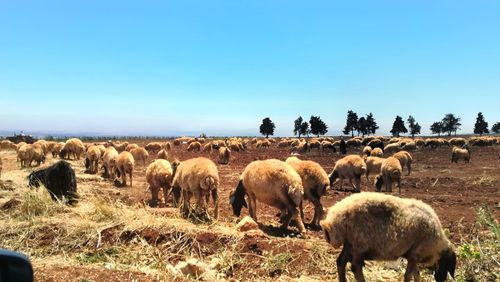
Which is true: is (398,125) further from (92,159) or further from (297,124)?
(92,159)

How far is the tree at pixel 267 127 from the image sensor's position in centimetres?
10931

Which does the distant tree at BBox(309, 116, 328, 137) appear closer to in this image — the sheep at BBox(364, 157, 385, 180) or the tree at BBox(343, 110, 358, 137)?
the tree at BBox(343, 110, 358, 137)

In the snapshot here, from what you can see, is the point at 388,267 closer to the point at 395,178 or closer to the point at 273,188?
the point at 273,188

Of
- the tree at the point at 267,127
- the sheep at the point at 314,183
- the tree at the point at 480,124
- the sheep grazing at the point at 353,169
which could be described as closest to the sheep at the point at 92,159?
the sheep grazing at the point at 353,169

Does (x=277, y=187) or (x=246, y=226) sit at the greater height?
(x=277, y=187)

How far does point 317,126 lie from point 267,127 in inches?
502

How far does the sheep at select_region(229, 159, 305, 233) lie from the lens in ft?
34.6

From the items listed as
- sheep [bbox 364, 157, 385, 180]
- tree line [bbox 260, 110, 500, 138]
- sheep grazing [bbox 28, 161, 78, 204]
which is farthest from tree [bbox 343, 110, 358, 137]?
sheep grazing [bbox 28, 161, 78, 204]

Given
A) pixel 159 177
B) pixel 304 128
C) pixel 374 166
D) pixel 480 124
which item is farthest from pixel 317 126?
pixel 159 177

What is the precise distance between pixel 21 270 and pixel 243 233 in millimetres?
7403

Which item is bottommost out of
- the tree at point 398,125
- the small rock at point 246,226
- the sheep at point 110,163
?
the small rock at point 246,226

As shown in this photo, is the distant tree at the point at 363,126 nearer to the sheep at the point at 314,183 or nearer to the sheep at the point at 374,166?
the sheep at the point at 374,166

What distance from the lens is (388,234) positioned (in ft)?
20.7

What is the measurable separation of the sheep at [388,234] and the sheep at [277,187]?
384 cm
